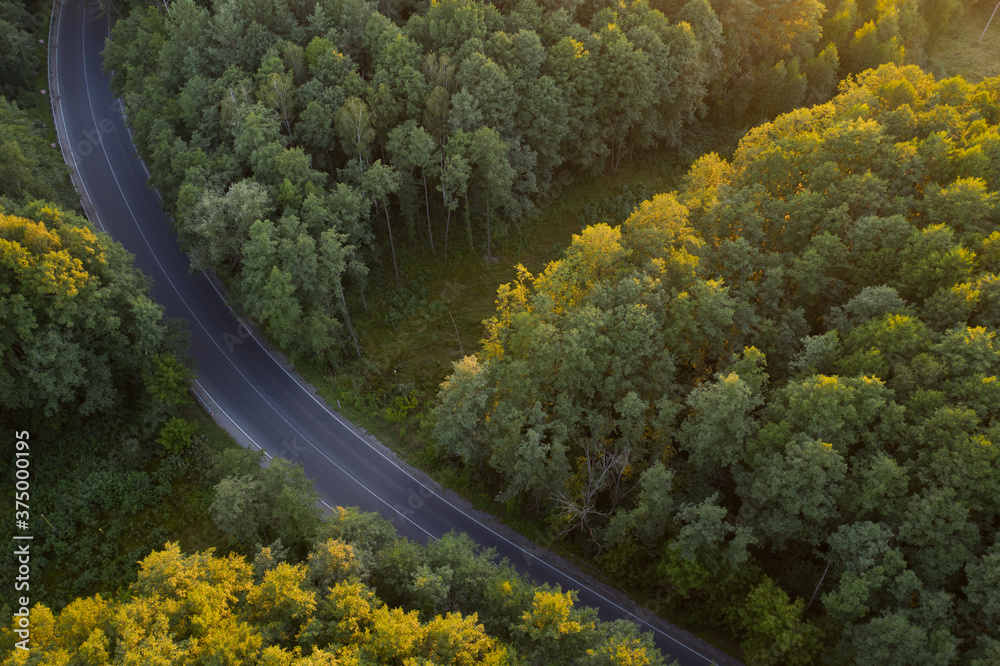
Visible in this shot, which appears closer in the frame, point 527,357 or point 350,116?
point 527,357

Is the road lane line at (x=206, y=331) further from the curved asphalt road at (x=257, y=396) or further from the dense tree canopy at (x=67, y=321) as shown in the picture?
the dense tree canopy at (x=67, y=321)

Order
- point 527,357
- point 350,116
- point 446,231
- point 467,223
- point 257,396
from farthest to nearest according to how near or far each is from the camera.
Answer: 1. point 467,223
2. point 446,231
3. point 257,396
4. point 350,116
5. point 527,357

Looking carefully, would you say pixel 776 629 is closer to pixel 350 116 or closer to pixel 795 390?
pixel 795 390

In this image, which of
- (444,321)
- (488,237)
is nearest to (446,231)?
(488,237)

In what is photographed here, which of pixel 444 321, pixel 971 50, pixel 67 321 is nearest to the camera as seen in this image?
pixel 67 321

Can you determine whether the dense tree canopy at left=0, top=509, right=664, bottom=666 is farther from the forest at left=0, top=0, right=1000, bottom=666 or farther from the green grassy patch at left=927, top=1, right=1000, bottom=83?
the green grassy patch at left=927, top=1, right=1000, bottom=83

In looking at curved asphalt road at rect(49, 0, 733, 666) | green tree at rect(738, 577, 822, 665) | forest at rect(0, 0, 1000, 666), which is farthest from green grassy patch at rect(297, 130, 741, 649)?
green tree at rect(738, 577, 822, 665)

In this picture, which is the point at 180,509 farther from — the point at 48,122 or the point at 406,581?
the point at 48,122

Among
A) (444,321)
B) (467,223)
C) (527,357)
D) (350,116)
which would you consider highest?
(350,116)
